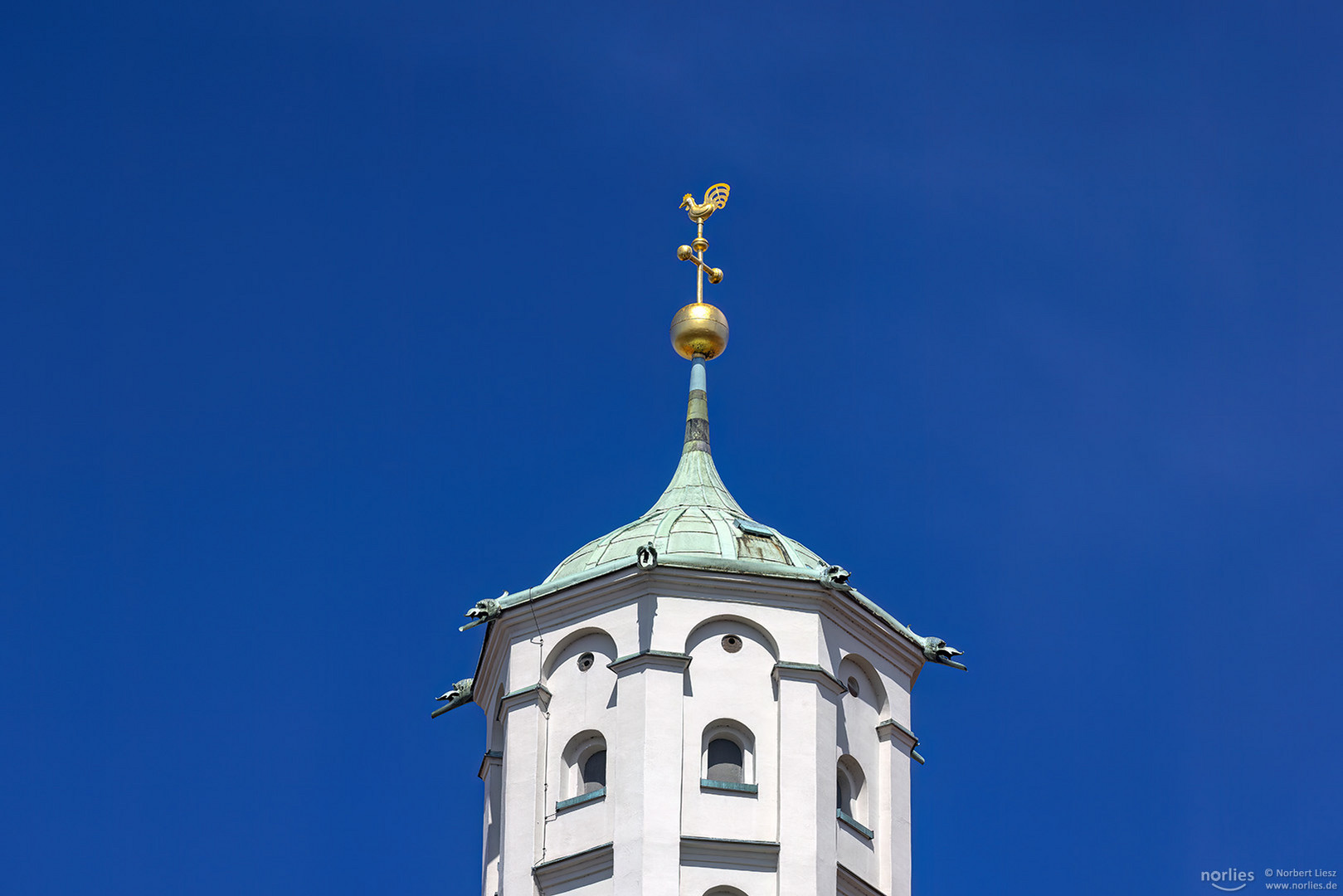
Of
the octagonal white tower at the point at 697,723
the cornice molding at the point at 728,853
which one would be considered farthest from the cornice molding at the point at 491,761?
the cornice molding at the point at 728,853

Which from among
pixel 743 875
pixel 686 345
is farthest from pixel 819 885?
pixel 686 345

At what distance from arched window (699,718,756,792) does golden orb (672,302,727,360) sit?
10.5 meters

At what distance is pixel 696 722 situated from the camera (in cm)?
5103

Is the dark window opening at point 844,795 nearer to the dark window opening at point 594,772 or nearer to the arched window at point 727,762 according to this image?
the arched window at point 727,762

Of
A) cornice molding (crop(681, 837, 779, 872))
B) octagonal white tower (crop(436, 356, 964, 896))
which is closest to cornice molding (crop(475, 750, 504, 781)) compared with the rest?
octagonal white tower (crop(436, 356, 964, 896))

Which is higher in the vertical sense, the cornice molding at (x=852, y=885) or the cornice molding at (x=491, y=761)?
the cornice molding at (x=491, y=761)

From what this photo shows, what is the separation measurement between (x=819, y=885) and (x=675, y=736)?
350 cm

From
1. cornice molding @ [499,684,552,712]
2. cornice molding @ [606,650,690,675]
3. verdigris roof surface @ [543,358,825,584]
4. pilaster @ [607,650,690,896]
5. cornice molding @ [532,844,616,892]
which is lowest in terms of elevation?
cornice molding @ [532,844,616,892]

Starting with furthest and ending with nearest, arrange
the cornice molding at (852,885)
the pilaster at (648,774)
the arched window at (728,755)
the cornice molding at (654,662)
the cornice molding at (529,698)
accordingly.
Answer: the cornice molding at (529,698) → the cornice molding at (654,662) → the arched window at (728,755) → the cornice molding at (852,885) → the pilaster at (648,774)

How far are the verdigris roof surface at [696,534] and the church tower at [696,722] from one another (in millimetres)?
57

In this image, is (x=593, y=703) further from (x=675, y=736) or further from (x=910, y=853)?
(x=910, y=853)

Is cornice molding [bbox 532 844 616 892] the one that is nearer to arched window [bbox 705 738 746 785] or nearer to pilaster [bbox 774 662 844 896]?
arched window [bbox 705 738 746 785]

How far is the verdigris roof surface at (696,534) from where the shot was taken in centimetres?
5353

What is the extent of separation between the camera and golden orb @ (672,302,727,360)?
59.3m
